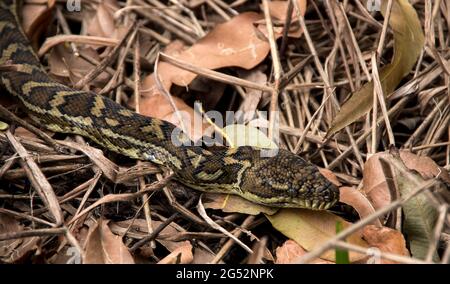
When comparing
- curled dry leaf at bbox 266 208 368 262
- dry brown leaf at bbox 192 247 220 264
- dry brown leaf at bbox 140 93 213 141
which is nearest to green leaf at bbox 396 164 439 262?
curled dry leaf at bbox 266 208 368 262

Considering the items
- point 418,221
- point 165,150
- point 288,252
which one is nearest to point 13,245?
point 165,150

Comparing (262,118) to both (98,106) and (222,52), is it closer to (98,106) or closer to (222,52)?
(222,52)

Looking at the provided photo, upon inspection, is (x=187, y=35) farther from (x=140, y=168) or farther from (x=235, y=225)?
(x=235, y=225)

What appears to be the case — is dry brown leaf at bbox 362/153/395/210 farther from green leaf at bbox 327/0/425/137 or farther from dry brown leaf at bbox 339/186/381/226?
green leaf at bbox 327/0/425/137
